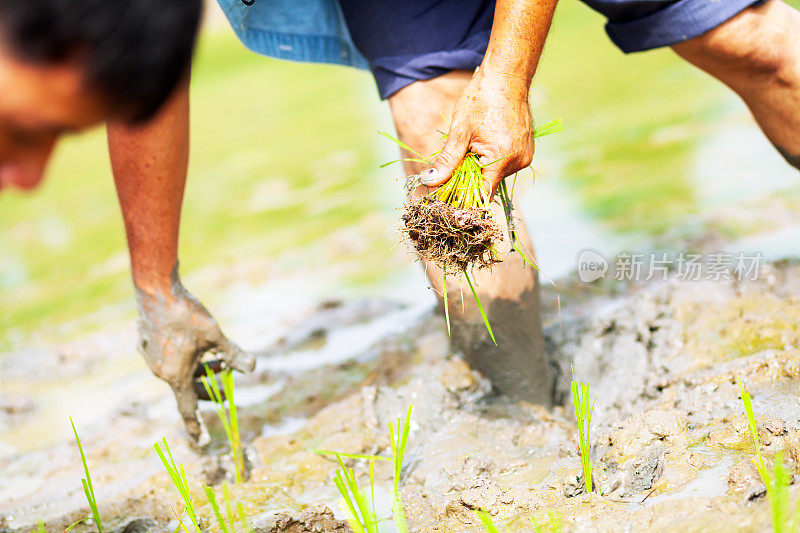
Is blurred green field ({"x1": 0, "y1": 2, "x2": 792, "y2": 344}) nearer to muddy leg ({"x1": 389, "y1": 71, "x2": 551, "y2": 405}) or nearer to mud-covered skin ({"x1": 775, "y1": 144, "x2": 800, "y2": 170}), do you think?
muddy leg ({"x1": 389, "y1": 71, "x2": 551, "y2": 405})

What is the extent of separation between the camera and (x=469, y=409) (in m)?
2.65

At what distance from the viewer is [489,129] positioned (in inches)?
82.2

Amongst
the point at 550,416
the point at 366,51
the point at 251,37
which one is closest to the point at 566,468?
the point at 550,416

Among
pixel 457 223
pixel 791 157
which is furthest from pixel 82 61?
pixel 791 157

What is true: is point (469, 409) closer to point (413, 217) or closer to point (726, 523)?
point (413, 217)

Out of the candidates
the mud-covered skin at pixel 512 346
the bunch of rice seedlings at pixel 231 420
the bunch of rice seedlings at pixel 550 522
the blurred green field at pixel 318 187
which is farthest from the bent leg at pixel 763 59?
the bunch of rice seedlings at pixel 231 420

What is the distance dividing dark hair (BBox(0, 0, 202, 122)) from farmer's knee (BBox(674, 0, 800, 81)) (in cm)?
188

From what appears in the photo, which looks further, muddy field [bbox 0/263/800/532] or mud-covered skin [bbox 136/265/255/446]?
→ mud-covered skin [bbox 136/265/255/446]

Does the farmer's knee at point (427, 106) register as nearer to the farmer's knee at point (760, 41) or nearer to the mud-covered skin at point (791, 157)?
the farmer's knee at point (760, 41)

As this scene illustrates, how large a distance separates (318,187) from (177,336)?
364cm

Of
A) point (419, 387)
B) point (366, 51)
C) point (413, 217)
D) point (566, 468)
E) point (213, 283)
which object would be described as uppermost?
point (366, 51)

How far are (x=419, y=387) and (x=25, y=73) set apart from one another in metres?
1.78

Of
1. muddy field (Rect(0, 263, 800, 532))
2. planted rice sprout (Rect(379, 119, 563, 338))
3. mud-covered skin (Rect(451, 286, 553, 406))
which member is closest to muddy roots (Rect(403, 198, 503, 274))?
planted rice sprout (Rect(379, 119, 563, 338))

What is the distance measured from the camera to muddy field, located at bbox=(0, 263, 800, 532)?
6.40ft
